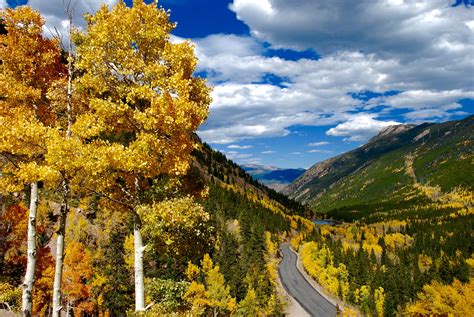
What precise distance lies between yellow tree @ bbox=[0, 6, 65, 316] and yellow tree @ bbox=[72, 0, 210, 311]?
4.16 m

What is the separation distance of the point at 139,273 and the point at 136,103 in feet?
22.0

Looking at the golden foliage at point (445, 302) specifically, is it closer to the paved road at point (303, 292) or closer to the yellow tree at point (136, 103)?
the paved road at point (303, 292)

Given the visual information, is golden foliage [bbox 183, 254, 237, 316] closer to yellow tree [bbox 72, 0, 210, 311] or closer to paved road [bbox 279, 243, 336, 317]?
paved road [bbox 279, 243, 336, 317]

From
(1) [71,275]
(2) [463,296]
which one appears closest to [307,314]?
(2) [463,296]

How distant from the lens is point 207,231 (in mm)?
14805

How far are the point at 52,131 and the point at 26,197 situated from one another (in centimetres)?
8516

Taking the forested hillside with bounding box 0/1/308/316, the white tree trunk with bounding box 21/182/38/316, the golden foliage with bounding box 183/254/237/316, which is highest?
the forested hillside with bounding box 0/1/308/316

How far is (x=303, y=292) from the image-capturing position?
128 m

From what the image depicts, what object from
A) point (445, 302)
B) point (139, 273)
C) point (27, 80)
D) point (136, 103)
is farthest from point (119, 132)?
point (445, 302)

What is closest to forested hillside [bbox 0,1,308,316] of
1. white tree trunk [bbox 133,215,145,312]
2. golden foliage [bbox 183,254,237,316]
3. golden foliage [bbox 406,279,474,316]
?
white tree trunk [bbox 133,215,145,312]

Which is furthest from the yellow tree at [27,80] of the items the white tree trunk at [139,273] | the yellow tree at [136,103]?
the white tree trunk at [139,273]

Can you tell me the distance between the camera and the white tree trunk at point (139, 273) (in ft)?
42.7

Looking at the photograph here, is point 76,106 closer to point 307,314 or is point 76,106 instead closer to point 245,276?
point 245,276

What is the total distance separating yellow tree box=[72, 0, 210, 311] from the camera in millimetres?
12812
